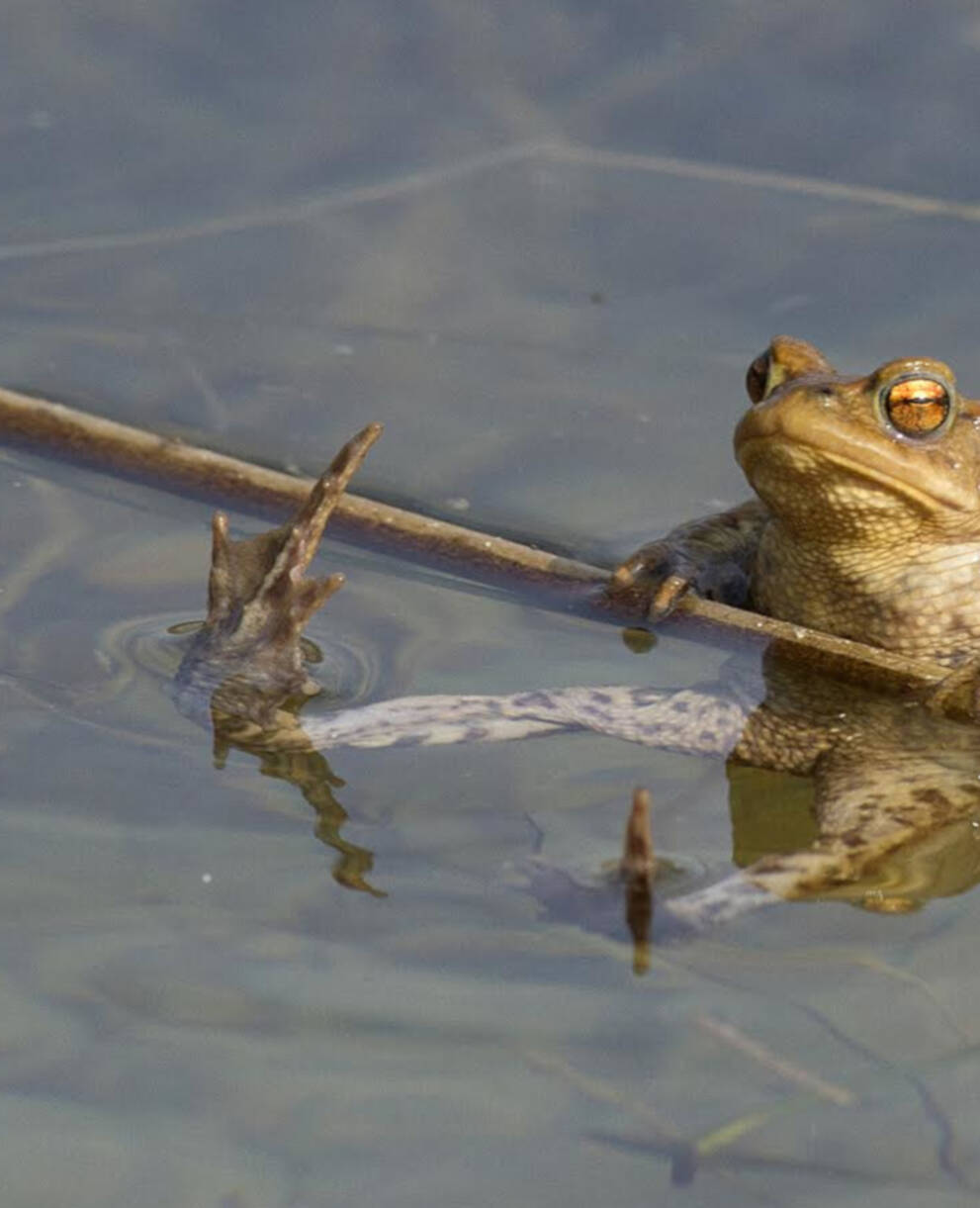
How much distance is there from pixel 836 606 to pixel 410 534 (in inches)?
47.2

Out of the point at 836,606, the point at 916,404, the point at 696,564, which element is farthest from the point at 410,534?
the point at 916,404

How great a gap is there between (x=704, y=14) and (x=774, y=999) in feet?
19.5

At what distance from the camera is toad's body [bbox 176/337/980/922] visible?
16.5 feet

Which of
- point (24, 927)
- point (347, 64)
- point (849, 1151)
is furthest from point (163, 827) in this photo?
point (347, 64)

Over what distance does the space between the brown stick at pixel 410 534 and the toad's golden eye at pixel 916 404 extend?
23.7 inches

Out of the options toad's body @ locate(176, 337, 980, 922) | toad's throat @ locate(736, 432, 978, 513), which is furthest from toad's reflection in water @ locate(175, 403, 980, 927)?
toad's throat @ locate(736, 432, 978, 513)

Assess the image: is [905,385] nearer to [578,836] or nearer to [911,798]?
[911,798]

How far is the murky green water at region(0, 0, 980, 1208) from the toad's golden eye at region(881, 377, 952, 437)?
889mm

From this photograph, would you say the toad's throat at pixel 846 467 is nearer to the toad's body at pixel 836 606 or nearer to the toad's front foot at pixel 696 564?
the toad's body at pixel 836 606

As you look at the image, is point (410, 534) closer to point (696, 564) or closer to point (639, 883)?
point (696, 564)

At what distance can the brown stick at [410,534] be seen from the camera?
17.6 ft

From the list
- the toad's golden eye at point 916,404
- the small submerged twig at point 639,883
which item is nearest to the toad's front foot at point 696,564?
the toad's golden eye at point 916,404

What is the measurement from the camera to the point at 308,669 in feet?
17.5

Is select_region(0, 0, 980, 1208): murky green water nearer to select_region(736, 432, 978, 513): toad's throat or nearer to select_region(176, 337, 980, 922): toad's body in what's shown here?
select_region(176, 337, 980, 922): toad's body
